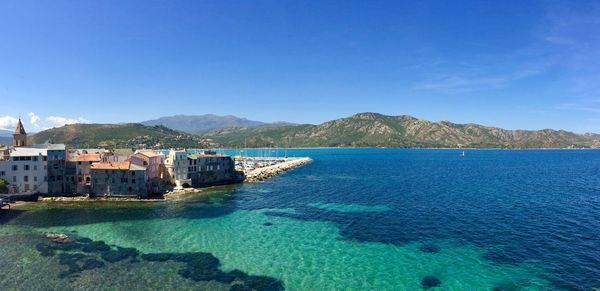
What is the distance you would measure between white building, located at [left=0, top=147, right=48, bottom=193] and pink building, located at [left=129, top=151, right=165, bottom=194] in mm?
20110

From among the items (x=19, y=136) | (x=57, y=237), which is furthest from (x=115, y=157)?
(x=57, y=237)

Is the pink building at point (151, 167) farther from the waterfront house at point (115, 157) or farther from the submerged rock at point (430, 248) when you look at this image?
the submerged rock at point (430, 248)

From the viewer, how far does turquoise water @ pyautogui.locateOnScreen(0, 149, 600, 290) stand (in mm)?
37625

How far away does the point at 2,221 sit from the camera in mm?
63438

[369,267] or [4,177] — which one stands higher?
[4,177]

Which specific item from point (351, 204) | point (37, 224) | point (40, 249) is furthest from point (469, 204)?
A: point (37, 224)

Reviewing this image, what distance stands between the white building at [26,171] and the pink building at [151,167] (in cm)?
2011

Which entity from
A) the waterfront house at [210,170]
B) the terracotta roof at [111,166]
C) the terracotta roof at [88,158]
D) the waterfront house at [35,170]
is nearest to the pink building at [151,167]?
the terracotta roof at [111,166]

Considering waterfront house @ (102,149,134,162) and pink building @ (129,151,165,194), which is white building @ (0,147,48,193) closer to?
waterfront house @ (102,149,134,162)

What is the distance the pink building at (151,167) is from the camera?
9125 cm

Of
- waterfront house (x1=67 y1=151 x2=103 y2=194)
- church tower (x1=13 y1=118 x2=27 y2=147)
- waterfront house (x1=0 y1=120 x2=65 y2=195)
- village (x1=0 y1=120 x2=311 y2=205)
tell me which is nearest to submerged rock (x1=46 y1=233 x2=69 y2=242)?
village (x1=0 y1=120 x2=311 y2=205)

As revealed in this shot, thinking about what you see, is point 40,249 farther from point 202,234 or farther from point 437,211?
point 437,211

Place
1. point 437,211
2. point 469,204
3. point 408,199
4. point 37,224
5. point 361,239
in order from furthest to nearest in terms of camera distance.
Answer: point 408,199 < point 469,204 < point 437,211 < point 37,224 < point 361,239

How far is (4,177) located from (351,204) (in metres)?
82.5
